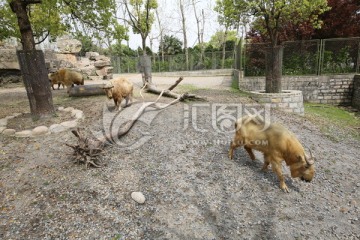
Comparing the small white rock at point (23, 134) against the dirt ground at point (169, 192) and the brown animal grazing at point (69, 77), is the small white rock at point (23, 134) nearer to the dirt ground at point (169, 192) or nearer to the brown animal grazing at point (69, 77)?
the dirt ground at point (169, 192)

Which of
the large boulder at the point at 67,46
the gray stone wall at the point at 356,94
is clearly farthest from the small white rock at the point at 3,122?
the gray stone wall at the point at 356,94

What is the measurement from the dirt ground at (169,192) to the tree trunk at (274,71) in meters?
4.62

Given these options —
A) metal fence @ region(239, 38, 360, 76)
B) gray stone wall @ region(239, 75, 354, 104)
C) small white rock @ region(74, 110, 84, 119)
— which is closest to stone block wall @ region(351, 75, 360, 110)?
gray stone wall @ region(239, 75, 354, 104)

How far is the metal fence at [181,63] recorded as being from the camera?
27891 mm

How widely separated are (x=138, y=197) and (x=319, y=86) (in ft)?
46.8

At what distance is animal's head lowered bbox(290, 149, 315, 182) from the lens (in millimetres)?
4156

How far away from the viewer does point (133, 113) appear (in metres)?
7.80

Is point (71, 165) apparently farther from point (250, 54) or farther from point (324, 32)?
point (324, 32)

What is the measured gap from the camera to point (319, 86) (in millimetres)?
14547

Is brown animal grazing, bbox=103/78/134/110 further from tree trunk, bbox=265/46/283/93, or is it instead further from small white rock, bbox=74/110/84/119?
tree trunk, bbox=265/46/283/93

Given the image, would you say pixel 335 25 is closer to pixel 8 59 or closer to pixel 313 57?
pixel 313 57

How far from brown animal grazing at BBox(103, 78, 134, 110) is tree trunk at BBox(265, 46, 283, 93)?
650 cm

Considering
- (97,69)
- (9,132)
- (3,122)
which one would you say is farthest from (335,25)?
(3,122)

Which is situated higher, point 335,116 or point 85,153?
point 85,153
